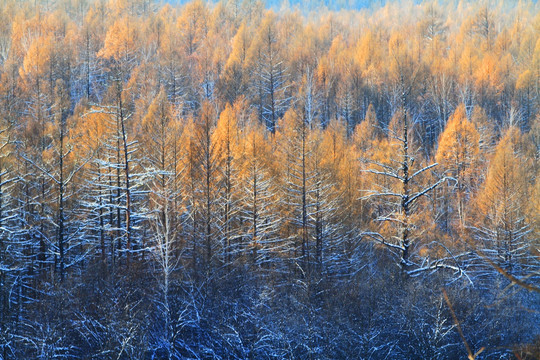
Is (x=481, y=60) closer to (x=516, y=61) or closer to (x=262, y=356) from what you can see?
(x=516, y=61)

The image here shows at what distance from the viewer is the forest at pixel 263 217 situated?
15005mm

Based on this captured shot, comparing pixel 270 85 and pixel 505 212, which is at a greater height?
pixel 270 85

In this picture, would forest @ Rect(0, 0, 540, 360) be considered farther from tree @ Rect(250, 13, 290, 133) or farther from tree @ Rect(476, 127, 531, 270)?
tree @ Rect(250, 13, 290, 133)

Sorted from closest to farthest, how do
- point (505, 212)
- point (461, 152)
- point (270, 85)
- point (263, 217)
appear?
1. point (263, 217)
2. point (505, 212)
3. point (461, 152)
4. point (270, 85)

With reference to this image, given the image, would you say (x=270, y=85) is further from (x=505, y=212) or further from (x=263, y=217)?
(x=505, y=212)

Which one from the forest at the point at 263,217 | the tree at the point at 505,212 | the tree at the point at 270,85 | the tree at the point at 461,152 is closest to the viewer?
the forest at the point at 263,217

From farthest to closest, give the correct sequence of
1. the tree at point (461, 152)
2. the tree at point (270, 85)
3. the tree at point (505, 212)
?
the tree at point (270, 85), the tree at point (461, 152), the tree at point (505, 212)

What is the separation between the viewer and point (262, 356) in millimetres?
15727

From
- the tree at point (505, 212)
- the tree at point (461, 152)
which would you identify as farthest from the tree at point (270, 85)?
the tree at point (505, 212)

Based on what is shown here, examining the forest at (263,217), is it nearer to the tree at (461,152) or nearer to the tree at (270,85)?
the tree at (461,152)

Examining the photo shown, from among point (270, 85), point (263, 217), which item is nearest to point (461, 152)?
point (263, 217)

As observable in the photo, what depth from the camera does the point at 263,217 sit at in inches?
927

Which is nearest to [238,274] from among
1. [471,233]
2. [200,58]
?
[471,233]

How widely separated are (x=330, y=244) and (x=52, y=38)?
48890mm
